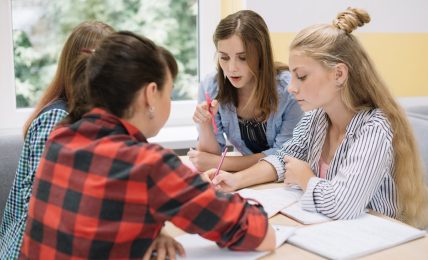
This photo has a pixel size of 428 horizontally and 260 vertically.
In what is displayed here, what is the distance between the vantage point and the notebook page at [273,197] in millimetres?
1441

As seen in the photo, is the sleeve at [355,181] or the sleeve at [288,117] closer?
the sleeve at [355,181]

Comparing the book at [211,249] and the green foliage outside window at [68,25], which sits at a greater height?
the green foliage outside window at [68,25]

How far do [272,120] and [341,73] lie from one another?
0.52 m

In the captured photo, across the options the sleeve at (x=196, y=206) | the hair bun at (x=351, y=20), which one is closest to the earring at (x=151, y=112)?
the sleeve at (x=196, y=206)

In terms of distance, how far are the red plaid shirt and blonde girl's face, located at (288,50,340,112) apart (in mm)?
599

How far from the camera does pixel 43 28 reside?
104 inches

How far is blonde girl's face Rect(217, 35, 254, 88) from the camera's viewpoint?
188 centimetres

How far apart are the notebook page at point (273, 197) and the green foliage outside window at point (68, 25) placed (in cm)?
108

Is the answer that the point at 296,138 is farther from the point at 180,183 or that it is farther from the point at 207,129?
the point at 180,183

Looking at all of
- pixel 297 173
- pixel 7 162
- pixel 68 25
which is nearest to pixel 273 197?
pixel 297 173

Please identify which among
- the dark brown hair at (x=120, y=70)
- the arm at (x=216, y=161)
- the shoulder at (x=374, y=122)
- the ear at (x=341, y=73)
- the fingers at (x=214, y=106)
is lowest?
the arm at (x=216, y=161)

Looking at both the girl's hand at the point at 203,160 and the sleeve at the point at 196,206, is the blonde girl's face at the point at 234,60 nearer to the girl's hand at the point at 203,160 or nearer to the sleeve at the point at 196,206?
the girl's hand at the point at 203,160

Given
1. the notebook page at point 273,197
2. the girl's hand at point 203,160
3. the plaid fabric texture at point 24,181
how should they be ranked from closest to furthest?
the plaid fabric texture at point 24,181, the notebook page at point 273,197, the girl's hand at point 203,160

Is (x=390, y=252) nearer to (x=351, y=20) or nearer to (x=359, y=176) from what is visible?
(x=359, y=176)
